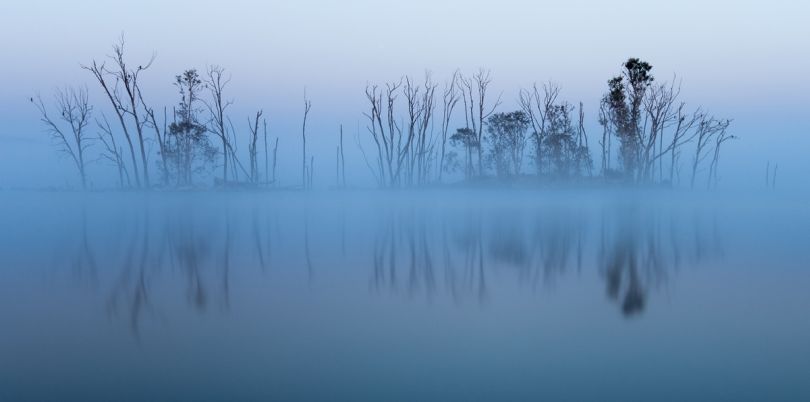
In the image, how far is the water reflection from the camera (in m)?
5.17

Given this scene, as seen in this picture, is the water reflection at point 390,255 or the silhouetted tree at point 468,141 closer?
the water reflection at point 390,255

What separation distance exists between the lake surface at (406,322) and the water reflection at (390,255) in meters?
0.05

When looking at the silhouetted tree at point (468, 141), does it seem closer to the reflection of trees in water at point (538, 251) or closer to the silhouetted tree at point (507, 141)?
the silhouetted tree at point (507, 141)

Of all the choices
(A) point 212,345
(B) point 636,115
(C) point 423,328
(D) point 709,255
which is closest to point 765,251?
(D) point 709,255

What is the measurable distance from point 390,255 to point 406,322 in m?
3.58

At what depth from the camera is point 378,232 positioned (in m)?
10.9

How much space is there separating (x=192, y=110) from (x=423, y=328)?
95.4ft

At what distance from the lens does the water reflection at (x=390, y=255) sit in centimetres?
517

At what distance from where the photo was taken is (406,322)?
13.3 feet

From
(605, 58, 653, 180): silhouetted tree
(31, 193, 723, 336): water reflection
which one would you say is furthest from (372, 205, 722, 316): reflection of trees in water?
(605, 58, 653, 180): silhouetted tree

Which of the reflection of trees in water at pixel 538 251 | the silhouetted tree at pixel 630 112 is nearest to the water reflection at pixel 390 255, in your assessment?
the reflection of trees in water at pixel 538 251

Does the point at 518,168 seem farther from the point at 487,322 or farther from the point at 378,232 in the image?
the point at 487,322

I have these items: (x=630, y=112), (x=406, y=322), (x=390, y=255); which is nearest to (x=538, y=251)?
(x=390, y=255)

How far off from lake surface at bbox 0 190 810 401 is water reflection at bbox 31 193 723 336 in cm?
5
